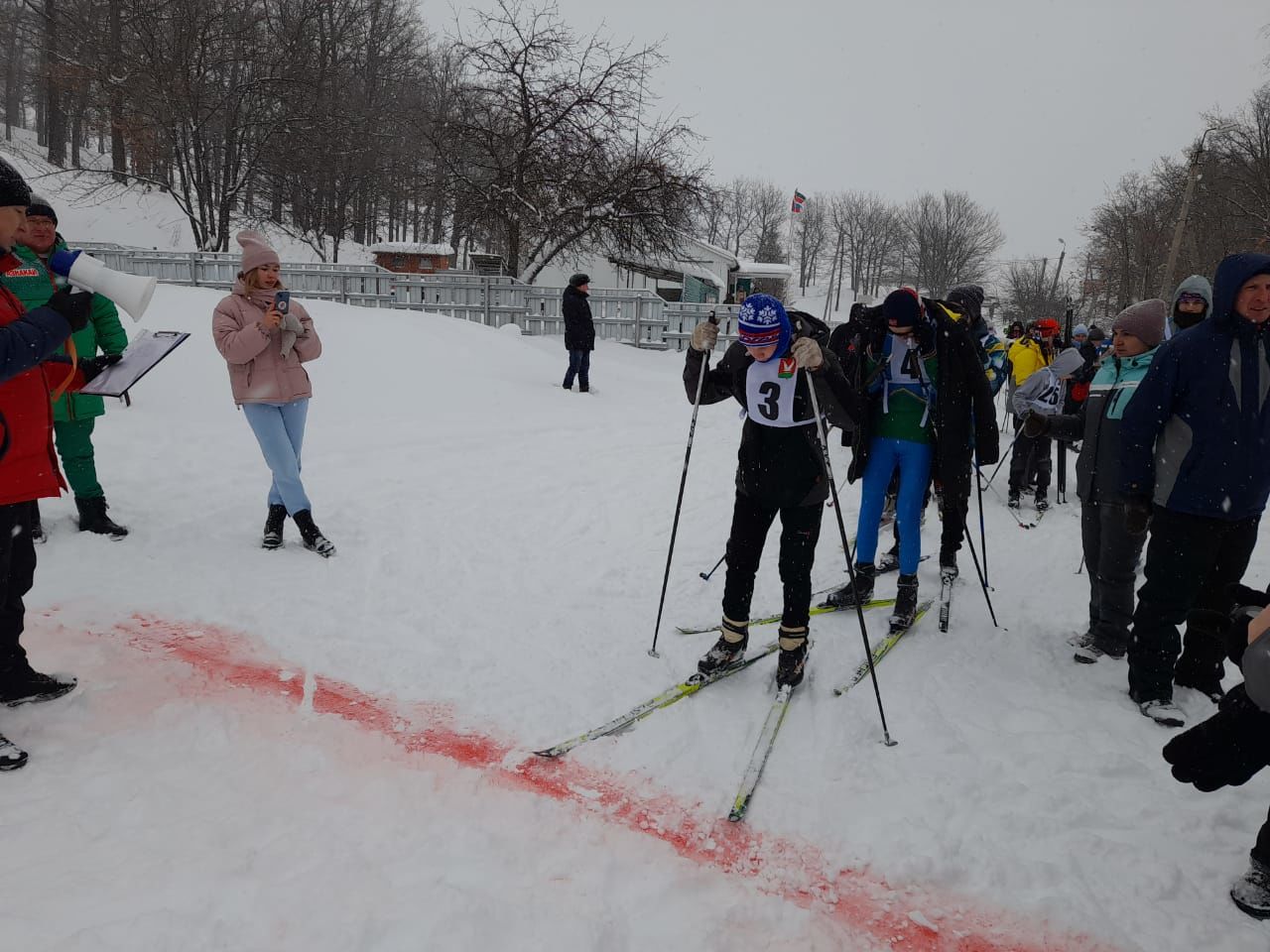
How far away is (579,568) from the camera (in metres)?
5.34

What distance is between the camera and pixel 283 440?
4895 millimetres

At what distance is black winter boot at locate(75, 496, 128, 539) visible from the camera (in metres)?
5.00

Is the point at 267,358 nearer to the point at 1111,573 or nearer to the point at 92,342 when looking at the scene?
the point at 92,342

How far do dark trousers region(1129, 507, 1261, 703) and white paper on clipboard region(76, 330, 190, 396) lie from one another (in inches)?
235

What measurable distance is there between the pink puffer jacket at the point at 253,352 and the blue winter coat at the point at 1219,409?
488cm

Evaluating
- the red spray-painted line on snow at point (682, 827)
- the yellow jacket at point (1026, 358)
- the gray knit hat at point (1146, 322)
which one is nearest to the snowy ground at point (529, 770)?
the red spray-painted line on snow at point (682, 827)

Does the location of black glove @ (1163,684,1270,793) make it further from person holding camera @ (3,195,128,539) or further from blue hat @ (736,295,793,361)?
person holding camera @ (3,195,128,539)

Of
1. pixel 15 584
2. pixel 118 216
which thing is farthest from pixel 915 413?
pixel 118 216

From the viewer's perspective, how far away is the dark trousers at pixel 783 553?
3602 millimetres

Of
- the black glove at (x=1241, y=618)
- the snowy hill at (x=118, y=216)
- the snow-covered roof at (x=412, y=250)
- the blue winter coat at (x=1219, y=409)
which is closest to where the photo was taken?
the black glove at (x=1241, y=618)

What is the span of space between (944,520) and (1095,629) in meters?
1.10

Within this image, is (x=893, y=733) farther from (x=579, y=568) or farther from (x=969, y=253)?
(x=969, y=253)

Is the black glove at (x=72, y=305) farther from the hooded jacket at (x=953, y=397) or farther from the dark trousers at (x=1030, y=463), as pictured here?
the dark trousers at (x=1030, y=463)

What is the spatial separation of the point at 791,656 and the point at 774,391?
1372 millimetres
